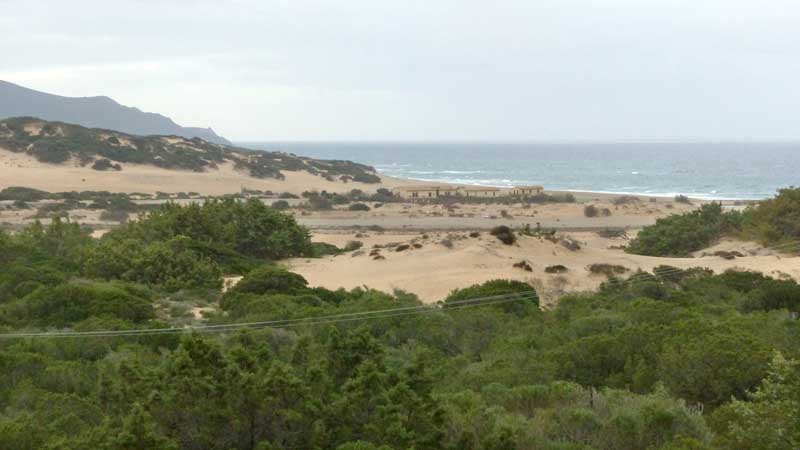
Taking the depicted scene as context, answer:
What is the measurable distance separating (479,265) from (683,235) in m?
11.1

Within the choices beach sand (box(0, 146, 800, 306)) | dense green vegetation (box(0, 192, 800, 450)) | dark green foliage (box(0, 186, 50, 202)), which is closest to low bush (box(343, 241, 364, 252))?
beach sand (box(0, 146, 800, 306))

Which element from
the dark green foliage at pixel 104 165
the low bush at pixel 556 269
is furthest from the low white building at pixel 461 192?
the low bush at pixel 556 269

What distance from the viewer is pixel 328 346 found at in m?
9.95

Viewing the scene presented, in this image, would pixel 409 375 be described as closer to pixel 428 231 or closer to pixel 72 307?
pixel 72 307

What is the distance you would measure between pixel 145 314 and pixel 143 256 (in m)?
5.88

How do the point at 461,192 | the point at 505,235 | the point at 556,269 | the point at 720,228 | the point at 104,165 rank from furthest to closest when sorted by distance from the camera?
the point at 104,165 → the point at 461,192 → the point at 720,228 → the point at 505,235 → the point at 556,269

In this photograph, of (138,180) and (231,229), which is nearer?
(231,229)

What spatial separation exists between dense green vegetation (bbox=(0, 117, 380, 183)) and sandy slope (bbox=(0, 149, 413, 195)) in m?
1.44

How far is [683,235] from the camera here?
3256cm

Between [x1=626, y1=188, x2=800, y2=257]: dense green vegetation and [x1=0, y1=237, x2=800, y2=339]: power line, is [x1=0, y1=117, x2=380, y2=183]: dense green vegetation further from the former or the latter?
[x1=0, y1=237, x2=800, y2=339]: power line

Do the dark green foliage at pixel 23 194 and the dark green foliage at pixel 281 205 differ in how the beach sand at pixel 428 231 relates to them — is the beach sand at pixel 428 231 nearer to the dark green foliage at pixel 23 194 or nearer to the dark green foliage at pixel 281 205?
the dark green foliage at pixel 281 205

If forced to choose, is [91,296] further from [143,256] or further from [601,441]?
[601,441]

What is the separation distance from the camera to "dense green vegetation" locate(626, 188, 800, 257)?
29953mm

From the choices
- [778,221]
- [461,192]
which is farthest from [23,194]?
[778,221]
